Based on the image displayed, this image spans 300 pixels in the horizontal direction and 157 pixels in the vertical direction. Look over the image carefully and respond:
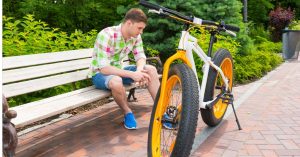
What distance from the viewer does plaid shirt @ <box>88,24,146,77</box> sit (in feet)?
14.5

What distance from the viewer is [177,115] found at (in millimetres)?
3453

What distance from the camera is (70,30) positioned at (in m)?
9.15

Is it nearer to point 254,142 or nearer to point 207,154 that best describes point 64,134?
point 207,154

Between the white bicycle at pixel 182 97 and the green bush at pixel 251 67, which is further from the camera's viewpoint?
the green bush at pixel 251 67

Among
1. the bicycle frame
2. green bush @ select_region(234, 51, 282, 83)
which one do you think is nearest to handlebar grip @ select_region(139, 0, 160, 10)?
the bicycle frame

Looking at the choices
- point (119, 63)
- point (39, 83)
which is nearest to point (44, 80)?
point (39, 83)

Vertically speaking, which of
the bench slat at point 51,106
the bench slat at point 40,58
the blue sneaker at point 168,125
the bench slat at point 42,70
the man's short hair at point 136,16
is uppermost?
the man's short hair at point 136,16

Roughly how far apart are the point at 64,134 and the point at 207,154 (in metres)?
1.58

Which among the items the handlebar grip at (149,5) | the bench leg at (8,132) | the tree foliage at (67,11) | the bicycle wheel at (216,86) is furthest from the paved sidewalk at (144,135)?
the tree foliage at (67,11)

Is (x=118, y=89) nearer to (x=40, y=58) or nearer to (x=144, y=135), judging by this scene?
(x=144, y=135)

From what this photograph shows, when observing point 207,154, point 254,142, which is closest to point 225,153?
point 207,154

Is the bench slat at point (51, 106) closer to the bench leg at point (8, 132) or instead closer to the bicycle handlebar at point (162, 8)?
the bench leg at point (8, 132)

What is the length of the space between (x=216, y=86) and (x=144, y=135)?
98 centimetres

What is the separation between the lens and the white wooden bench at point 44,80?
362 centimetres
